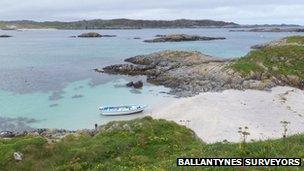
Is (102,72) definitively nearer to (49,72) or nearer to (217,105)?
(49,72)

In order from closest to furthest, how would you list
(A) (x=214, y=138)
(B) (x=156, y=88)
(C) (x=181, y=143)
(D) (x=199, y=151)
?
1. (D) (x=199, y=151)
2. (C) (x=181, y=143)
3. (A) (x=214, y=138)
4. (B) (x=156, y=88)

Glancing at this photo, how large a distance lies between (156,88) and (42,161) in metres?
41.6

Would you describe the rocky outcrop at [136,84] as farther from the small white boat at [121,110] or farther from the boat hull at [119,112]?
the boat hull at [119,112]

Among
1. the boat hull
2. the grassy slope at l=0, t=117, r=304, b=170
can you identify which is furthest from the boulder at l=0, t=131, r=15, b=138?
the grassy slope at l=0, t=117, r=304, b=170

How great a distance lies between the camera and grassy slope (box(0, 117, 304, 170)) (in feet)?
65.9

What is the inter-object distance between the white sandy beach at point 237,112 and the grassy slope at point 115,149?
1008 cm

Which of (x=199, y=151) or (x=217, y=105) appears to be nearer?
(x=199, y=151)

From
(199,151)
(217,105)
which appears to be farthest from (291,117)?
(199,151)

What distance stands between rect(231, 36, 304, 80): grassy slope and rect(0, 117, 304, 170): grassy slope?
38329mm

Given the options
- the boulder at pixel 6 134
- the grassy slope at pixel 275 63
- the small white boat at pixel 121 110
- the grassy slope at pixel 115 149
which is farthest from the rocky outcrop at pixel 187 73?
the grassy slope at pixel 115 149

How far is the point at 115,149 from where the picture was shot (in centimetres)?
2300

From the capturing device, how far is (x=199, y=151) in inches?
722

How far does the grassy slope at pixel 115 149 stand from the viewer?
2008 centimetres

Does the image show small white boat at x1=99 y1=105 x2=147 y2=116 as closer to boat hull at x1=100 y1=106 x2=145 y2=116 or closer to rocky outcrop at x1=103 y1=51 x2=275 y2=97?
boat hull at x1=100 y1=106 x2=145 y2=116
